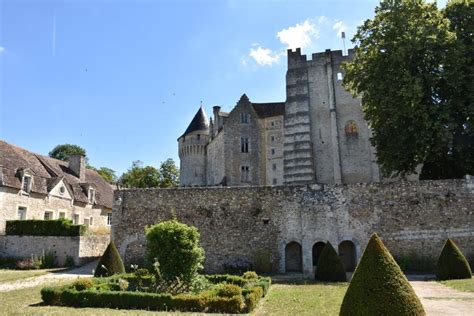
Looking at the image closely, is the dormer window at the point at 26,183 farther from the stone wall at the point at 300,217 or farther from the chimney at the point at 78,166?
the stone wall at the point at 300,217

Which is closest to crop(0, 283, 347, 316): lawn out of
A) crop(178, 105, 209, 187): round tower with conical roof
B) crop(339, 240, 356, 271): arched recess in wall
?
crop(339, 240, 356, 271): arched recess in wall

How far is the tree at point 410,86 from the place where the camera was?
20.2 metres

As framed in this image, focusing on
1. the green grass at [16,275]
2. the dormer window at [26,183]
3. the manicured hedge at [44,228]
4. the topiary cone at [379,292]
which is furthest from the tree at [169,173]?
the topiary cone at [379,292]

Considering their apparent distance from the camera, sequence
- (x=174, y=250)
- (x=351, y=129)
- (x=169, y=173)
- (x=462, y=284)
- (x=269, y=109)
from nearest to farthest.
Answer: (x=174, y=250)
(x=462, y=284)
(x=351, y=129)
(x=269, y=109)
(x=169, y=173)

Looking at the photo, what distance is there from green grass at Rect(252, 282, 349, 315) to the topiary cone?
2.45 metres

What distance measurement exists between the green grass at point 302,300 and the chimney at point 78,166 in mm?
24524

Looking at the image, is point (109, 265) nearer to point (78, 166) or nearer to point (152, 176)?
point (78, 166)

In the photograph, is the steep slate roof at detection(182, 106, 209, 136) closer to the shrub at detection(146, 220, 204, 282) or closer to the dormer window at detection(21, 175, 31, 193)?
the dormer window at detection(21, 175, 31, 193)

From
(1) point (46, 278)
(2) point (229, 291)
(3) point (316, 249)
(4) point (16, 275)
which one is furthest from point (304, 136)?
(2) point (229, 291)

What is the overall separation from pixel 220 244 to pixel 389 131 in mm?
11843

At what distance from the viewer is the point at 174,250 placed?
12.8 metres

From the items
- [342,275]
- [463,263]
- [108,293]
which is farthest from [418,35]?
[108,293]

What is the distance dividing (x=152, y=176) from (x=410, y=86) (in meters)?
35.2

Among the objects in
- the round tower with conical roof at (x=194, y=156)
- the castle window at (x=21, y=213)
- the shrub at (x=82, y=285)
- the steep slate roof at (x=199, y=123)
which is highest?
the steep slate roof at (x=199, y=123)
